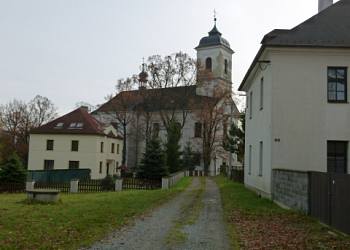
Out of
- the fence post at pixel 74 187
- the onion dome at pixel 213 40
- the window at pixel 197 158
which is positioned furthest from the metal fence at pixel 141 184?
the onion dome at pixel 213 40

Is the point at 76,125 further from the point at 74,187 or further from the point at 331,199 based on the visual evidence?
A: the point at 331,199

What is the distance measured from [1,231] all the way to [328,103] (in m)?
13.4

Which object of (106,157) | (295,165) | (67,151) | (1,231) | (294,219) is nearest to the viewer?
(1,231)

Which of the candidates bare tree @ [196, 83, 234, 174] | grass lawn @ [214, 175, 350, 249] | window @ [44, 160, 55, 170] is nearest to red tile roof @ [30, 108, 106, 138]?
window @ [44, 160, 55, 170]

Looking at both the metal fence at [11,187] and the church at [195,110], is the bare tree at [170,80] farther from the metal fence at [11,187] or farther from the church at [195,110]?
the metal fence at [11,187]

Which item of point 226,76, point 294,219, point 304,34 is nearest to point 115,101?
point 226,76

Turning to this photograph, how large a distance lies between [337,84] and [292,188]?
236 inches

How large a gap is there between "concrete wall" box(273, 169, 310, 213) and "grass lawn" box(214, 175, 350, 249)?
33 cm

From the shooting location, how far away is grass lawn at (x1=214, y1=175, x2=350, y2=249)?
839 cm

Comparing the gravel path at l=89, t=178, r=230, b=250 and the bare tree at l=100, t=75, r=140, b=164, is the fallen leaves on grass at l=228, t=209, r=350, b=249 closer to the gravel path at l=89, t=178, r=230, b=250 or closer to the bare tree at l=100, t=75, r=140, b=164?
the gravel path at l=89, t=178, r=230, b=250

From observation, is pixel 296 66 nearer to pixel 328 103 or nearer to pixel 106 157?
pixel 328 103

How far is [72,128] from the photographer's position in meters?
48.0

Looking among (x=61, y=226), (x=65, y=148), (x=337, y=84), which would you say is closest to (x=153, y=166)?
(x=337, y=84)

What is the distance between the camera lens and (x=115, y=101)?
57.9m
